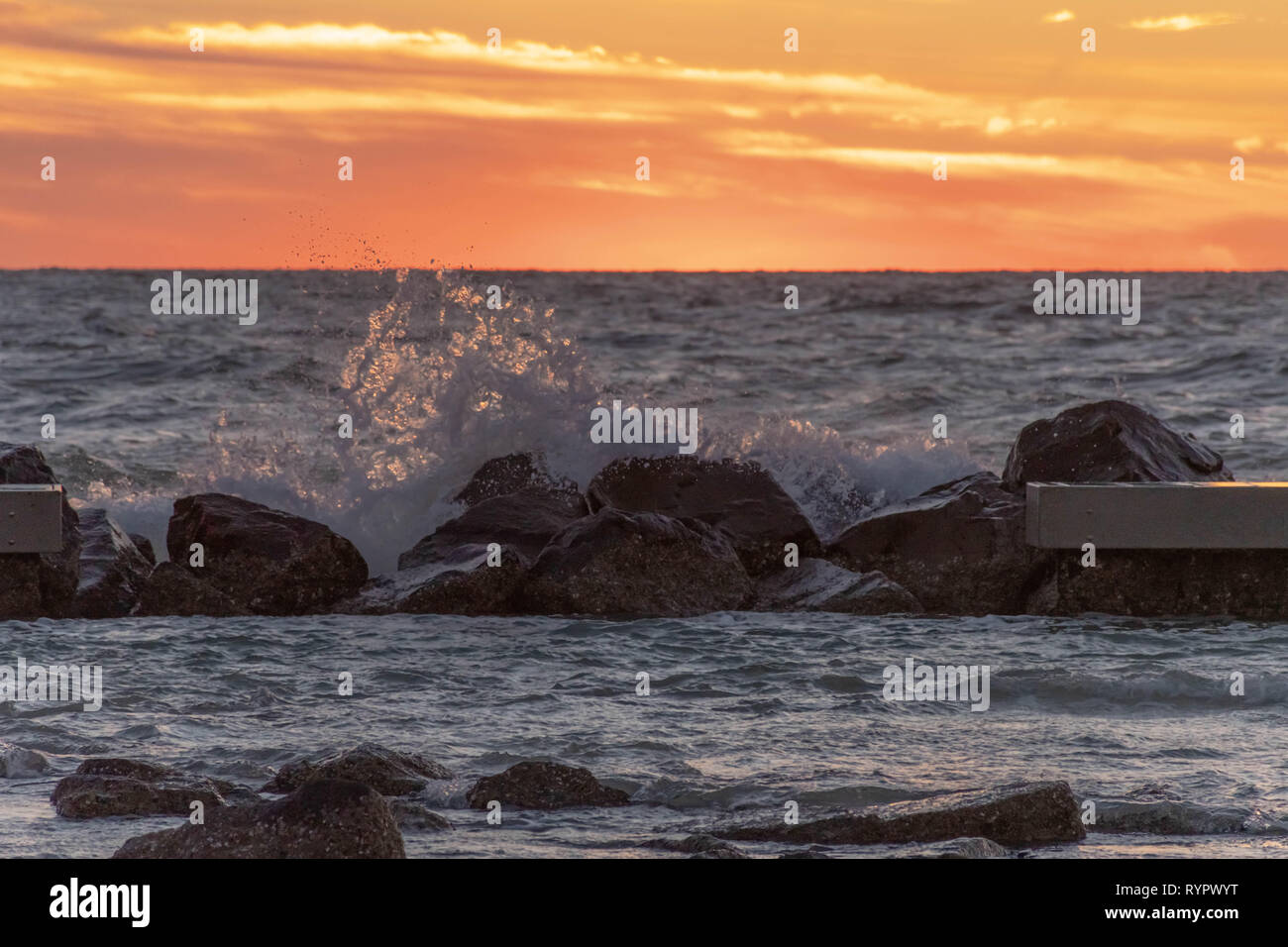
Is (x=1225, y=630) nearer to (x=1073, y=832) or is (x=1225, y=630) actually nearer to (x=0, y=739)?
(x=1073, y=832)

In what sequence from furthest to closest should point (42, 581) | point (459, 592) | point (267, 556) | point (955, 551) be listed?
point (955, 551) → point (267, 556) → point (459, 592) → point (42, 581)

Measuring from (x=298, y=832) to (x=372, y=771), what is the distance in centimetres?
121

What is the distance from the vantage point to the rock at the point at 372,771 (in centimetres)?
561

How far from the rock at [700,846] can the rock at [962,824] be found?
186 millimetres

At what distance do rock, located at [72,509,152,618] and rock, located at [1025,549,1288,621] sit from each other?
5688mm

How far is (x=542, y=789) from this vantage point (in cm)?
548

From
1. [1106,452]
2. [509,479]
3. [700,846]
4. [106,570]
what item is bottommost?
[700,846]

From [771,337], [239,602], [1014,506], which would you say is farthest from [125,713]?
[771,337]

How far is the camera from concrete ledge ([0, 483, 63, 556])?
9.15 m

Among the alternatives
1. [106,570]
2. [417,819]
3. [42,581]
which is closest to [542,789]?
[417,819]

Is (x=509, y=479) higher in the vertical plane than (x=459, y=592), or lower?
higher

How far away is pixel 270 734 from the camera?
6.57m

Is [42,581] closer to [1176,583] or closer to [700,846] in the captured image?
[700,846]
